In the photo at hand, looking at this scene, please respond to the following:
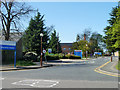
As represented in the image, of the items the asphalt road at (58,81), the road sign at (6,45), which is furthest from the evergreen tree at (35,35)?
the asphalt road at (58,81)

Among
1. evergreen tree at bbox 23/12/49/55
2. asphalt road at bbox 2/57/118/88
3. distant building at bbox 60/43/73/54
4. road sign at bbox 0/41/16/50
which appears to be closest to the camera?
asphalt road at bbox 2/57/118/88

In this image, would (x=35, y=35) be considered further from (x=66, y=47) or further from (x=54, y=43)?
(x=66, y=47)

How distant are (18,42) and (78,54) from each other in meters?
31.5

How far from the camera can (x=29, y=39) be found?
136ft

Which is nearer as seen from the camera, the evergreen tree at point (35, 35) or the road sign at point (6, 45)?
the road sign at point (6, 45)

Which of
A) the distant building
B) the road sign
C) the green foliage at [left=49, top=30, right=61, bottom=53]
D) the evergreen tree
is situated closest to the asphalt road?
the road sign

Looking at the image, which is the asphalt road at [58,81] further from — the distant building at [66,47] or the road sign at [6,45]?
the distant building at [66,47]

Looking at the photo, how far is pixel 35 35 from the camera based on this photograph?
40.5m

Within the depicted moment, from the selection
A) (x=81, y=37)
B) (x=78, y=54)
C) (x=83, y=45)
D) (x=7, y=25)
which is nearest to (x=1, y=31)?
(x=7, y=25)

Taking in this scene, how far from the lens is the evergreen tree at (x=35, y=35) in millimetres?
40556

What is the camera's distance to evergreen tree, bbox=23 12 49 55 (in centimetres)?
4056

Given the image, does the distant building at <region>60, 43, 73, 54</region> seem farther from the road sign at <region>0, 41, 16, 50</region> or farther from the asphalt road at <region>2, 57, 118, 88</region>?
the asphalt road at <region>2, 57, 118, 88</region>

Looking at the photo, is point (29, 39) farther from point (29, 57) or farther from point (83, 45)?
point (83, 45)

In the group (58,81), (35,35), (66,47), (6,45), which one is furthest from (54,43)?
(58,81)
